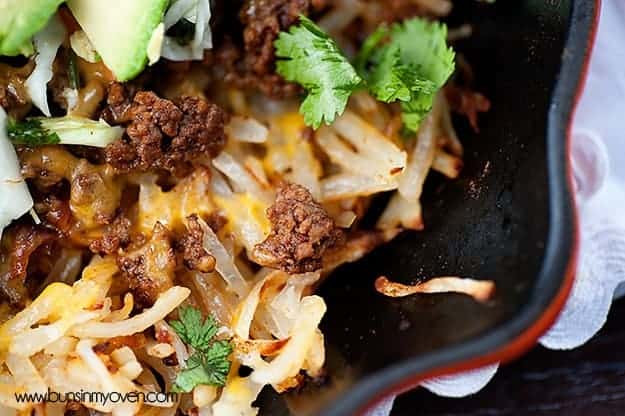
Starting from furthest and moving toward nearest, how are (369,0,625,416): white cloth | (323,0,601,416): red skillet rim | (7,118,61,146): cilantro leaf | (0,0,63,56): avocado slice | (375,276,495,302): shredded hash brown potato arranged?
(369,0,625,416): white cloth
(7,118,61,146): cilantro leaf
(0,0,63,56): avocado slice
(375,276,495,302): shredded hash brown potato
(323,0,601,416): red skillet rim

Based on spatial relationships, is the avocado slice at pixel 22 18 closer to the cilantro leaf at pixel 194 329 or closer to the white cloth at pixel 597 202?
the cilantro leaf at pixel 194 329

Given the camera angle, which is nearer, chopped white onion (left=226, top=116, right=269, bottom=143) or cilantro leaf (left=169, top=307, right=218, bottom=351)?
cilantro leaf (left=169, top=307, right=218, bottom=351)

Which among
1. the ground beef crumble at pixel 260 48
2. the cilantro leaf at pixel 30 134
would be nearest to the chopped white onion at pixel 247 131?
the ground beef crumble at pixel 260 48

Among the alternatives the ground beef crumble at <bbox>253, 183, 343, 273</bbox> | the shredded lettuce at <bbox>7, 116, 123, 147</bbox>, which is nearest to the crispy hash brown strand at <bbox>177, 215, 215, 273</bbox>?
the ground beef crumble at <bbox>253, 183, 343, 273</bbox>

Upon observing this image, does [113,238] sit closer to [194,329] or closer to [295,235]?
[194,329]

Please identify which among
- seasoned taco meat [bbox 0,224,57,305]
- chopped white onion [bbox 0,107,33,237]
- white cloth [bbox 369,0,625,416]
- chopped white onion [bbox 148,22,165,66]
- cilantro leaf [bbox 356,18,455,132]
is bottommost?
white cloth [bbox 369,0,625,416]

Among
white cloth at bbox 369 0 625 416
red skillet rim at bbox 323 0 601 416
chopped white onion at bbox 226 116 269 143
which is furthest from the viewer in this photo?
chopped white onion at bbox 226 116 269 143

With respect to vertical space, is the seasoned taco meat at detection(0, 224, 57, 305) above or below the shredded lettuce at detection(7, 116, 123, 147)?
below

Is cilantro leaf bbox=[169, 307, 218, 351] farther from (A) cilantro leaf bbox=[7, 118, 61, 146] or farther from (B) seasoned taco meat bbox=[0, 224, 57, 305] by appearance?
(A) cilantro leaf bbox=[7, 118, 61, 146]
